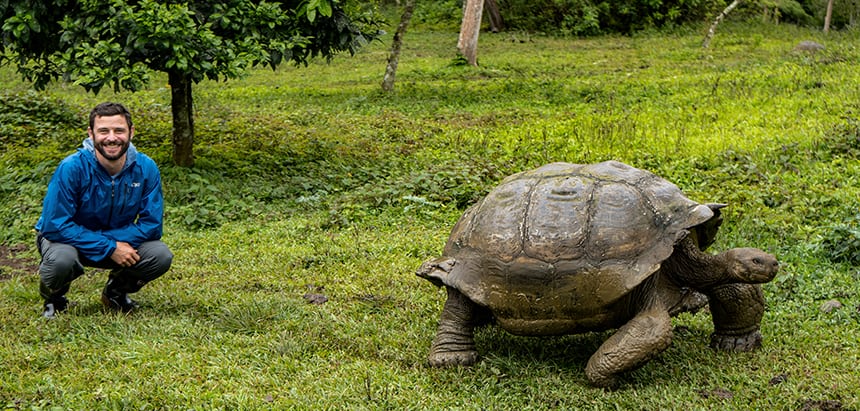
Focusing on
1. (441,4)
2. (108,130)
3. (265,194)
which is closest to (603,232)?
(108,130)

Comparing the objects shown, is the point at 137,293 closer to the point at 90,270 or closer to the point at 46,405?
the point at 90,270

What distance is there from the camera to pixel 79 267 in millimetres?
5297

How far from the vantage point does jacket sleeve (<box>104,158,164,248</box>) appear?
5.45 m

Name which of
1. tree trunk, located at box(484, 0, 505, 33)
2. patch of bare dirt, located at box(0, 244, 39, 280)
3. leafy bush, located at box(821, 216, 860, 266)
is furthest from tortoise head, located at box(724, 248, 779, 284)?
tree trunk, located at box(484, 0, 505, 33)

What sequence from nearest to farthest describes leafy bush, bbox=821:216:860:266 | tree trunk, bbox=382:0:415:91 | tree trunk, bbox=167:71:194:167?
leafy bush, bbox=821:216:860:266 < tree trunk, bbox=167:71:194:167 < tree trunk, bbox=382:0:415:91

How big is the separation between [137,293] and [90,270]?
1.13 metres

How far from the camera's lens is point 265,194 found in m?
9.20

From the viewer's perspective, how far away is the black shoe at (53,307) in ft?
18.0

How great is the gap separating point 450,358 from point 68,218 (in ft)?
8.47

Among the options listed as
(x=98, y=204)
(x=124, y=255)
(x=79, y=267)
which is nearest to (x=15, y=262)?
(x=79, y=267)

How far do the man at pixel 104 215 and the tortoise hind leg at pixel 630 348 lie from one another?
2.92 meters

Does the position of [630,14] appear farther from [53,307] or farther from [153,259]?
[53,307]

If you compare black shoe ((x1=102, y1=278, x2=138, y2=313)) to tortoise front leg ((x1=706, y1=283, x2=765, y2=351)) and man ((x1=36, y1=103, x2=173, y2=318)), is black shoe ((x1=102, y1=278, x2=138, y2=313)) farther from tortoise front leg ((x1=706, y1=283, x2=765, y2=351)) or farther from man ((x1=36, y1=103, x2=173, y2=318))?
tortoise front leg ((x1=706, y1=283, x2=765, y2=351))

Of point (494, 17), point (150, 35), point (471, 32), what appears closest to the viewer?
point (150, 35)
